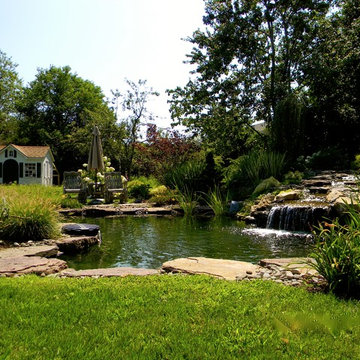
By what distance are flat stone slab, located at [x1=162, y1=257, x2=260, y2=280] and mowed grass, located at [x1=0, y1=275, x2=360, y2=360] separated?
0.59m

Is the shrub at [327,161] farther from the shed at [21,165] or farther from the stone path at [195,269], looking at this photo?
the shed at [21,165]

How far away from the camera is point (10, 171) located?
1097 inches

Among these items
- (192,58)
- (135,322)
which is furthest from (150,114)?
(135,322)

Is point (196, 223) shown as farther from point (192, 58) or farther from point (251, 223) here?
point (192, 58)

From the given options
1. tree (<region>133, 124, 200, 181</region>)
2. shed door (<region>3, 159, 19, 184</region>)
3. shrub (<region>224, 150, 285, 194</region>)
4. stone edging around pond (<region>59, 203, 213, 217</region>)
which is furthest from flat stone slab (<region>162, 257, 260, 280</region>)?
shed door (<region>3, 159, 19, 184</region>)

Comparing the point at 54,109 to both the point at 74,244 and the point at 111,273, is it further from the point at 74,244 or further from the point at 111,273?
the point at 111,273

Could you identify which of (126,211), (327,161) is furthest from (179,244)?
(327,161)

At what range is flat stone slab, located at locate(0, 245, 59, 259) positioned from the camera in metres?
5.01

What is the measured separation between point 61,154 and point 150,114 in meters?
14.6

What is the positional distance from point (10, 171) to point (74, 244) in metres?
24.4

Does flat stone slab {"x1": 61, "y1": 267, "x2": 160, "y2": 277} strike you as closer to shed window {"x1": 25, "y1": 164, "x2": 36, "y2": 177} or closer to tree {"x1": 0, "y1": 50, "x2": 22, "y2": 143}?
shed window {"x1": 25, "y1": 164, "x2": 36, "y2": 177}

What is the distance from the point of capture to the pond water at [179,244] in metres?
5.75

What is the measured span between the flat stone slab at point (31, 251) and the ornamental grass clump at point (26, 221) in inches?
27.4

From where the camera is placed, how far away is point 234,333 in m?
2.38
